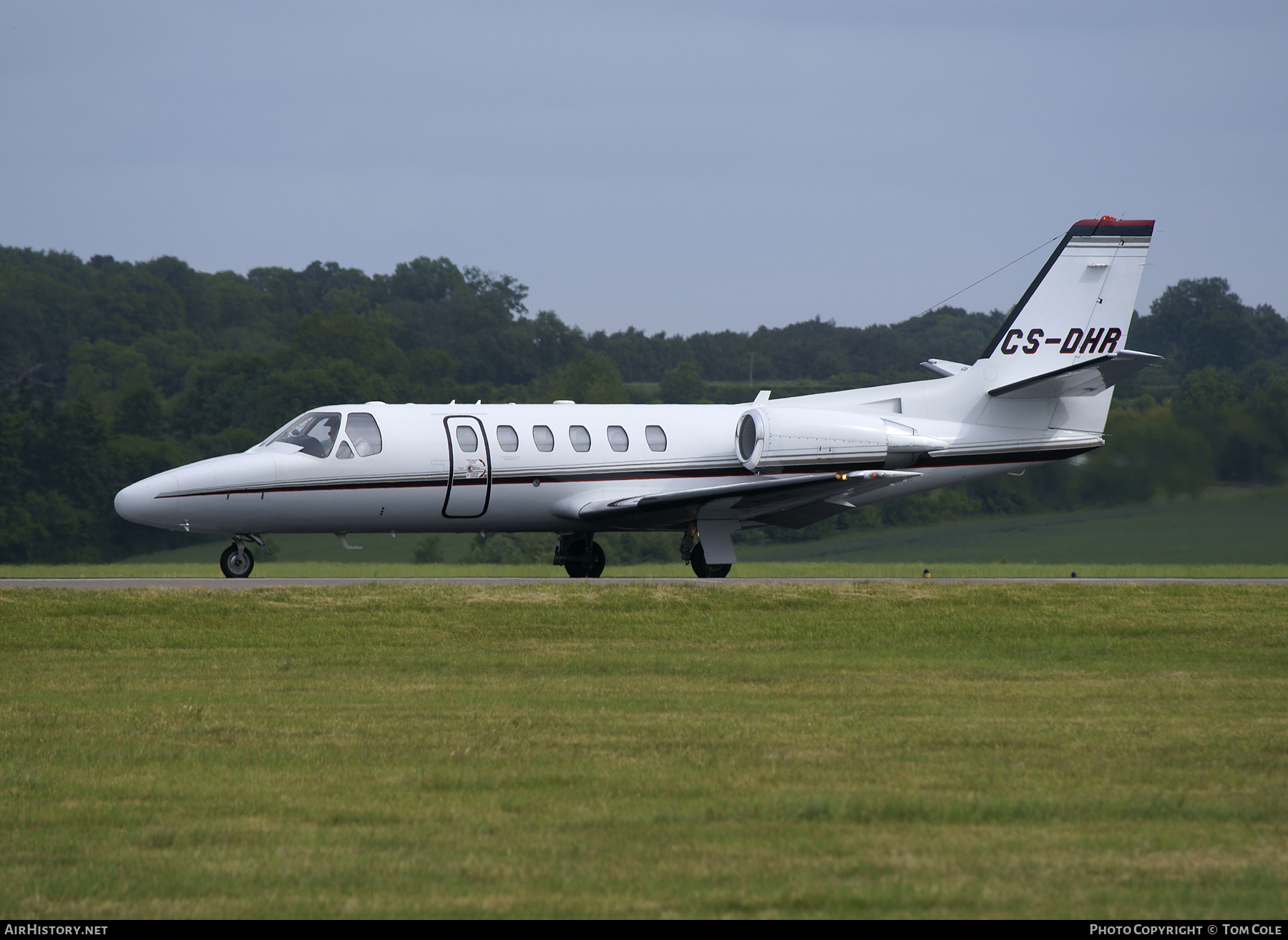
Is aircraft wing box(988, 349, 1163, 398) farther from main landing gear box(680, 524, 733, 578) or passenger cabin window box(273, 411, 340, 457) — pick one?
passenger cabin window box(273, 411, 340, 457)

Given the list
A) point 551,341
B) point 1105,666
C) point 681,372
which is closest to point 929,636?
point 1105,666

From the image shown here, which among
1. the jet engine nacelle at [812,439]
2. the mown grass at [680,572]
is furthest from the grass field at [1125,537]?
the jet engine nacelle at [812,439]

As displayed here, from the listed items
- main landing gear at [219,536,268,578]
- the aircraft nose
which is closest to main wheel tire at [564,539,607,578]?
main landing gear at [219,536,268,578]

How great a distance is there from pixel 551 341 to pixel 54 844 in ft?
311

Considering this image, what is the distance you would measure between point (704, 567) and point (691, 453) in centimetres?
204

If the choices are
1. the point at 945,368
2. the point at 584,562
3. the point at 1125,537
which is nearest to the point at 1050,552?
the point at 1125,537

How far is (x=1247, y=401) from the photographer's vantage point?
32.4 metres

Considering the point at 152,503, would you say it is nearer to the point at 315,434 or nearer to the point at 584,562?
the point at 315,434

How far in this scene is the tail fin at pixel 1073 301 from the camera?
88.0ft

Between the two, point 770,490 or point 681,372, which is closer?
point 770,490

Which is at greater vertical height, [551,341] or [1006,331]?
[551,341]

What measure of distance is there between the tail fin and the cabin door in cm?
1037

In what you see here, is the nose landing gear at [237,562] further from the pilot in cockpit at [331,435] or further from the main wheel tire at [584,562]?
the main wheel tire at [584,562]

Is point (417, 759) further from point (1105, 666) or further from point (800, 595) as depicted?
point (800, 595)
